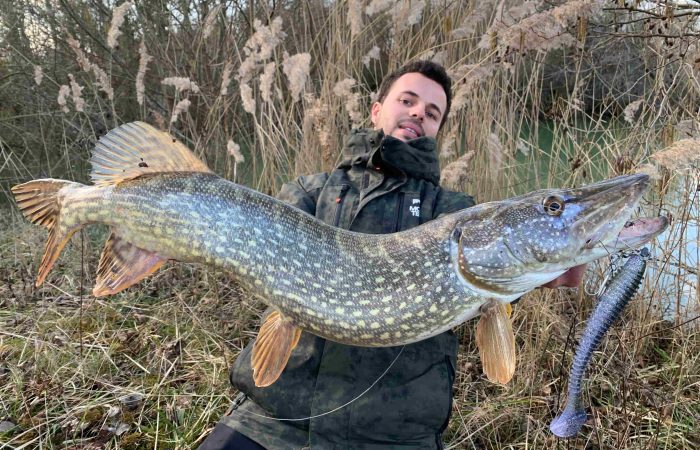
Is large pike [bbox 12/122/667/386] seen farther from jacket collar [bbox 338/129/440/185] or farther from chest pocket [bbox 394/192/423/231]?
jacket collar [bbox 338/129/440/185]

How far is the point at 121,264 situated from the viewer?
139 cm

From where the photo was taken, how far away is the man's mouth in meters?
1.79

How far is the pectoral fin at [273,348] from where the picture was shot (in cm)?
132

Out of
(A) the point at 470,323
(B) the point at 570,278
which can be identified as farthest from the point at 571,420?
(A) the point at 470,323

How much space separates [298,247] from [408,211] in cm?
42

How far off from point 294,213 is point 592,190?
0.78 meters

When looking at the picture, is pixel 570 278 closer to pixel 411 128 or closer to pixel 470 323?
pixel 411 128

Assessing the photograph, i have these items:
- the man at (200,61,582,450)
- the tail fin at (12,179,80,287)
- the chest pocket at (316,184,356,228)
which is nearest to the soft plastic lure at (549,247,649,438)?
the man at (200,61,582,450)

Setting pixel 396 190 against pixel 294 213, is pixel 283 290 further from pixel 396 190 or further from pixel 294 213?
pixel 396 190

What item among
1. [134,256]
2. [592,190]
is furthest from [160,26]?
[592,190]

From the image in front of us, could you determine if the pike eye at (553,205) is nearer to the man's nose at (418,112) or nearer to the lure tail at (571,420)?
the lure tail at (571,420)

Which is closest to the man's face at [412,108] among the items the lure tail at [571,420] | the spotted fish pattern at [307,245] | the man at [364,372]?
the man at [364,372]

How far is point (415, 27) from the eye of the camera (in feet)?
9.64

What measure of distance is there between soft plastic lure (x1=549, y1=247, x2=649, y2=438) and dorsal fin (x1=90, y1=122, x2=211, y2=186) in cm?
110
